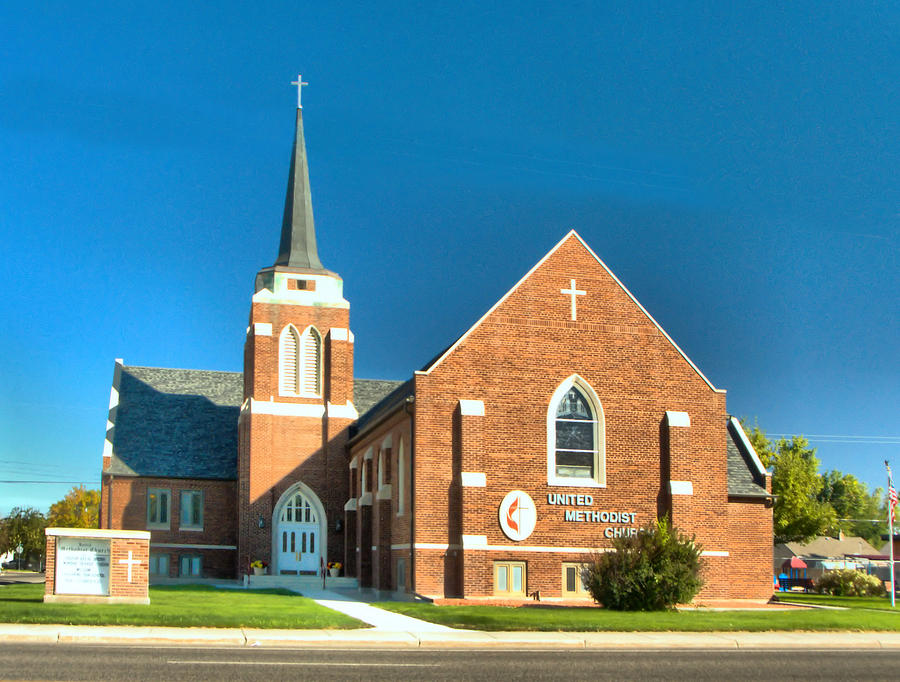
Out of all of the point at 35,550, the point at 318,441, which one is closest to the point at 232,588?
the point at 318,441

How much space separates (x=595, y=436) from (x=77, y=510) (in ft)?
199

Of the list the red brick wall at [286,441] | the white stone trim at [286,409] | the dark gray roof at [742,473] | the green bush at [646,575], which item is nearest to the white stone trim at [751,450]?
Result: the dark gray roof at [742,473]

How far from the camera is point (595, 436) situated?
1387 inches

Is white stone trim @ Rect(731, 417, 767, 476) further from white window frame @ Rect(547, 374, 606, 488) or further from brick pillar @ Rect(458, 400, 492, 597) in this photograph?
brick pillar @ Rect(458, 400, 492, 597)

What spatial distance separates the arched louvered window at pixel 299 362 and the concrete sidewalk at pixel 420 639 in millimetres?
25631

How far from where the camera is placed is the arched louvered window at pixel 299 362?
4694 cm

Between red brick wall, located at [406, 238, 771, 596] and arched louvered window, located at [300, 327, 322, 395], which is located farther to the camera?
arched louvered window, located at [300, 327, 322, 395]

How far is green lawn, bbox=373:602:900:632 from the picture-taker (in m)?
22.8

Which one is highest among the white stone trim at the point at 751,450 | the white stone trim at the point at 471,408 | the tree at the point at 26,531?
the white stone trim at the point at 471,408

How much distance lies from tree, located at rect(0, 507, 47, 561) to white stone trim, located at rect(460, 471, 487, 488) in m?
70.2

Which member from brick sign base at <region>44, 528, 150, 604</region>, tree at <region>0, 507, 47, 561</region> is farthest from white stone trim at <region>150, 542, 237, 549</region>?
tree at <region>0, 507, 47, 561</region>

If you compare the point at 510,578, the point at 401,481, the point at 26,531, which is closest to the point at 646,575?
the point at 510,578

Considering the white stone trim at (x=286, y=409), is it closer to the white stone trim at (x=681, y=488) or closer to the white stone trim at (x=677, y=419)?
the white stone trim at (x=677, y=419)

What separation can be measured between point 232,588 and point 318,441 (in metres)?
7.94
